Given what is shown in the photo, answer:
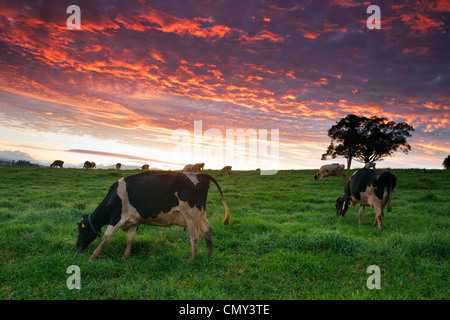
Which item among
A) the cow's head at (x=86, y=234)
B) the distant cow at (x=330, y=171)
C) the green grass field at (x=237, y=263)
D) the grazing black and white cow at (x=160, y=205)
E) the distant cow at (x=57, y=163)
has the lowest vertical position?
the green grass field at (x=237, y=263)

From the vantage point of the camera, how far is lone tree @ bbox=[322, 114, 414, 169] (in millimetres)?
47406

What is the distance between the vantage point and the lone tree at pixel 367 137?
4741 centimetres

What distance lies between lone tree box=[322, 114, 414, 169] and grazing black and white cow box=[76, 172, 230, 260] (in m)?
46.8

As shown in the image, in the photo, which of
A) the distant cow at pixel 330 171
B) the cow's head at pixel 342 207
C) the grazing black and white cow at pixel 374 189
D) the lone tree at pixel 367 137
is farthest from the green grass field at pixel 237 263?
the lone tree at pixel 367 137

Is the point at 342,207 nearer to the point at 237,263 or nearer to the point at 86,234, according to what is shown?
the point at 237,263

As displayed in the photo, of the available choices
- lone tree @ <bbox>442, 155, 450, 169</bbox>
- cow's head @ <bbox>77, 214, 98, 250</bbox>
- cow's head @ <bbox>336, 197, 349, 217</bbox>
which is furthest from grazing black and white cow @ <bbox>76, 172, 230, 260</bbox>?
lone tree @ <bbox>442, 155, 450, 169</bbox>

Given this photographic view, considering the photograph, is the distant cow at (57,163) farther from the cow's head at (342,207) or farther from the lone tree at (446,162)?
the lone tree at (446,162)

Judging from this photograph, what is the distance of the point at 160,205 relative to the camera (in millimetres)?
6211

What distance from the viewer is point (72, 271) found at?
17.3ft

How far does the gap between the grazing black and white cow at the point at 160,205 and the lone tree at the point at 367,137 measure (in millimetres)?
46760

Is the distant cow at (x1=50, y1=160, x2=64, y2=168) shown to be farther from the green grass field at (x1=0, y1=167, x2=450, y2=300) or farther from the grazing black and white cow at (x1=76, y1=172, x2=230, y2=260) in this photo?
the grazing black and white cow at (x1=76, y1=172, x2=230, y2=260)
